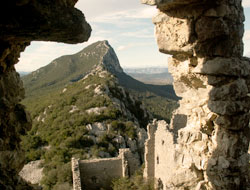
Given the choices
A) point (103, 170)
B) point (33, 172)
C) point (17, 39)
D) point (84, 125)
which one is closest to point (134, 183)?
point (103, 170)

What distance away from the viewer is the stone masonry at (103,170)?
667 inches

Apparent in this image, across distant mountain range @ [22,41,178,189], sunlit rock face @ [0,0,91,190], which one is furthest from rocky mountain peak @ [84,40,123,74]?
sunlit rock face @ [0,0,91,190]

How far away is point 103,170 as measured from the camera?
675 inches

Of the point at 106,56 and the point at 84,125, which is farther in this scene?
the point at 106,56

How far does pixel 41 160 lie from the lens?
26.0 metres

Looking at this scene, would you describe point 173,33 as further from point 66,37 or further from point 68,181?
point 68,181

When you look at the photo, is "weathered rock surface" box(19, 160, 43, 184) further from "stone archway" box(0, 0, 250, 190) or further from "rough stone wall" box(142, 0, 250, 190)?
"rough stone wall" box(142, 0, 250, 190)

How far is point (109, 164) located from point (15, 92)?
44.5ft

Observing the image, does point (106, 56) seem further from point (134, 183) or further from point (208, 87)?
point (208, 87)

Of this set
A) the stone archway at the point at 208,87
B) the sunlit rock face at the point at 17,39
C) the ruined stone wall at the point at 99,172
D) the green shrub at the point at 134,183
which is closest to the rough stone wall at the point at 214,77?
the stone archway at the point at 208,87

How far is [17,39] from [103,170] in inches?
562

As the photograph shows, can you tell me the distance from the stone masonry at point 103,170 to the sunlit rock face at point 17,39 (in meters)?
12.7

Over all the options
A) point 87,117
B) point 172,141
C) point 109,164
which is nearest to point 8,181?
point 172,141

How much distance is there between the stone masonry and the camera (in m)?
17.0
